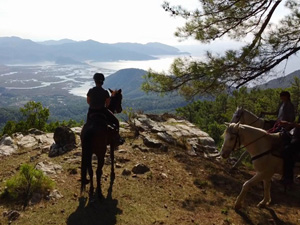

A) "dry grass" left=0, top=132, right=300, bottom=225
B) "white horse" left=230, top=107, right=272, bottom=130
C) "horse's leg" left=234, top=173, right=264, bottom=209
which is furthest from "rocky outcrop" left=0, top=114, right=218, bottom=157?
"horse's leg" left=234, top=173, right=264, bottom=209

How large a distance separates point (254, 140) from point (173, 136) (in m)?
7.25

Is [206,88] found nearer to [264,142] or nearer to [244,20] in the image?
[244,20]

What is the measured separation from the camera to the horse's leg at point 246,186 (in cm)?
696

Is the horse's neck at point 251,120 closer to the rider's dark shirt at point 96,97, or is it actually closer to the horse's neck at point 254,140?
the horse's neck at point 254,140

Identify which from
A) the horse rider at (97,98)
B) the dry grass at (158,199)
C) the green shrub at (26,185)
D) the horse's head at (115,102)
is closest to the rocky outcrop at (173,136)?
the dry grass at (158,199)

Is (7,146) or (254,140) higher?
(254,140)

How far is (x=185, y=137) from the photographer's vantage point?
47.4 ft

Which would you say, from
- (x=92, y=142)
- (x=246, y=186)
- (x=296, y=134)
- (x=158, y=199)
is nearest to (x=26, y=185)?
(x=92, y=142)

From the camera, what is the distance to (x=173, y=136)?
14.0 m

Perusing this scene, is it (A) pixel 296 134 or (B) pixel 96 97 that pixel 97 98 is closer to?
(B) pixel 96 97

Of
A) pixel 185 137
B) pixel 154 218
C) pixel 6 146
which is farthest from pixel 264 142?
pixel 6 146

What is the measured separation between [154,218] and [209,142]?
29.4 ft

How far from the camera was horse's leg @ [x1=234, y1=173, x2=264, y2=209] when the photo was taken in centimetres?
696

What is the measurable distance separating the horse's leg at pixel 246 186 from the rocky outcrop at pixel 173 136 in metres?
4.90
